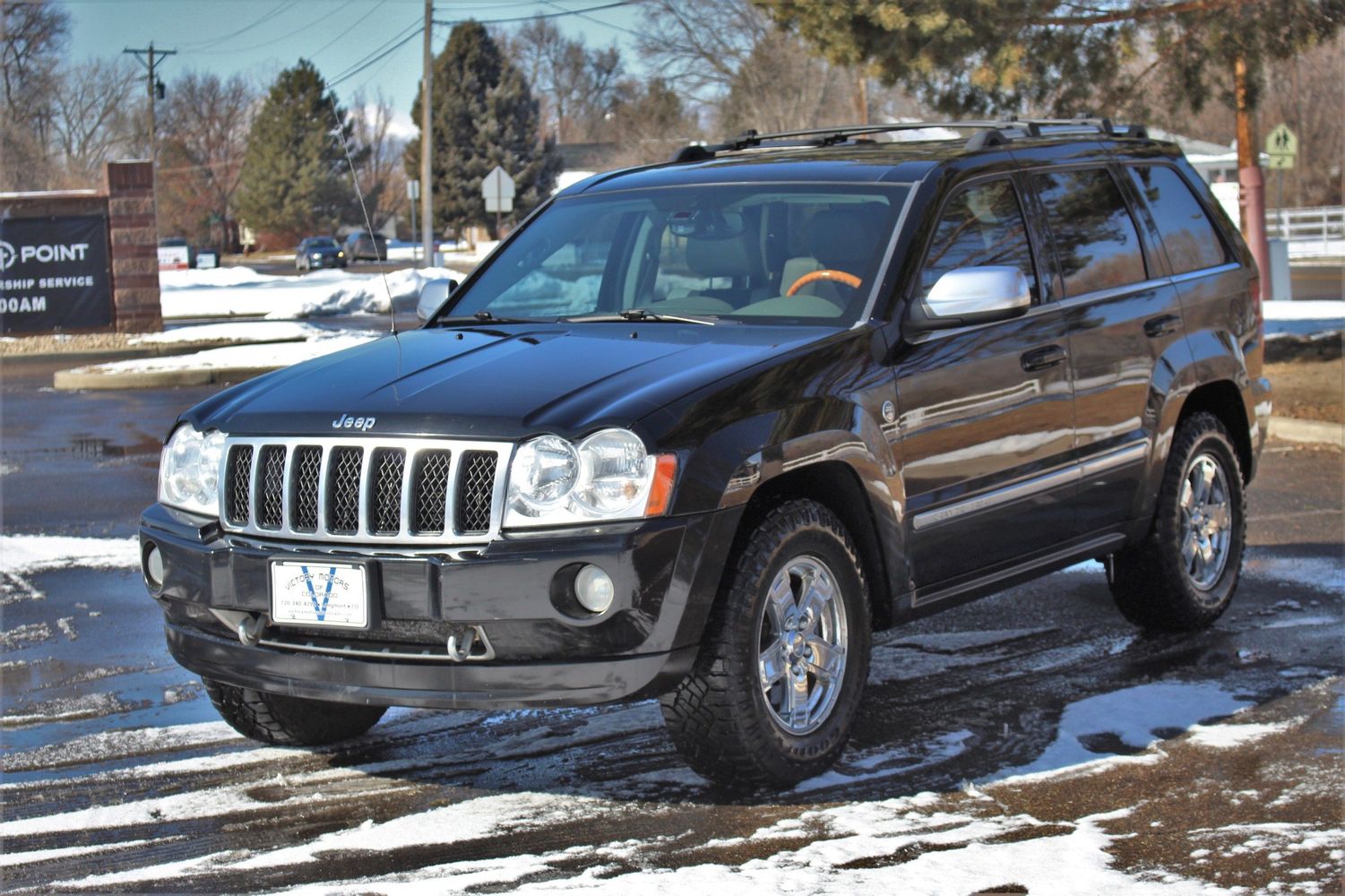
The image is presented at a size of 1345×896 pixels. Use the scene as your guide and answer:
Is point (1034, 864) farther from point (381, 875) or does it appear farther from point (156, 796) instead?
point (156, 796)

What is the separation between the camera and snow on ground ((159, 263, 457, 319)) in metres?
32.1

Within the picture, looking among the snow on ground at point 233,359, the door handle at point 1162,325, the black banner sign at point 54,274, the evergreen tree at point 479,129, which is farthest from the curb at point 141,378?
the evergreen tree at point 479,129

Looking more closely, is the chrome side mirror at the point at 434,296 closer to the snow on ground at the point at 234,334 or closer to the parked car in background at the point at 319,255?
the snow on ground at the point at 234,334

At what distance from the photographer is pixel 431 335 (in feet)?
18.3

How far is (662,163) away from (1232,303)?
2467 mm

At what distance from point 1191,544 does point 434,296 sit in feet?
10.3

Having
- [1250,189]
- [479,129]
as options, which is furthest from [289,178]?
[1250,189]

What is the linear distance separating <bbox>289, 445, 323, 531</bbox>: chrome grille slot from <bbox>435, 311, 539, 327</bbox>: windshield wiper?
1.27 metres

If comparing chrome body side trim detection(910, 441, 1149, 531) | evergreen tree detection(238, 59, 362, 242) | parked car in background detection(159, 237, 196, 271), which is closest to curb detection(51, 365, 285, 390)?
chrome body side trim detection(910, 441, 1149, 531)

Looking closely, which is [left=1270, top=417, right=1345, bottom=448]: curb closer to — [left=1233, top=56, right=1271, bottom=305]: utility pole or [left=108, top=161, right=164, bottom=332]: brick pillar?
[left=1233, top=56, right=1271, bottom=305]: utility pole

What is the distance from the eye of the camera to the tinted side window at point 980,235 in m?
5.59

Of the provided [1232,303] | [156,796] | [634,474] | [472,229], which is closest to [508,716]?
[156,796]

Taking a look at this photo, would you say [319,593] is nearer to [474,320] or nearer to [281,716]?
[281,716]

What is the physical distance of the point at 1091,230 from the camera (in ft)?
20.7
